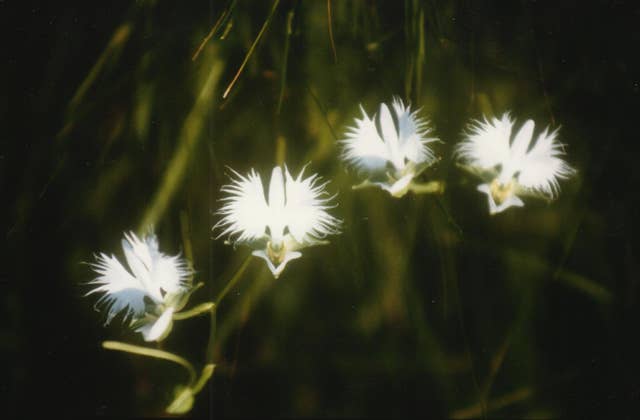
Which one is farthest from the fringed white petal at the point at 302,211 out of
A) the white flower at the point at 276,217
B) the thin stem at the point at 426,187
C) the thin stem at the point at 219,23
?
the thin stem at the point at 219,23

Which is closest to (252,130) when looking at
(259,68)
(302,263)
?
(259,68)

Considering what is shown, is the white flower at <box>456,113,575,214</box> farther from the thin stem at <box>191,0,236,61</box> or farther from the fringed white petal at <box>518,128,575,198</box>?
the thin stem at <box>191,0,236,61</box>

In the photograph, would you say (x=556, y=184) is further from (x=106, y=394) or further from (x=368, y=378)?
(x=106, y=394)

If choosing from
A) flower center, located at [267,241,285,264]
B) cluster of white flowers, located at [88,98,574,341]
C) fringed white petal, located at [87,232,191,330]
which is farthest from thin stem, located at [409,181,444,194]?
fringed white petal, located at [87,232,191,330]

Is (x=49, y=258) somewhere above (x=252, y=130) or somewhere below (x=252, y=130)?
below

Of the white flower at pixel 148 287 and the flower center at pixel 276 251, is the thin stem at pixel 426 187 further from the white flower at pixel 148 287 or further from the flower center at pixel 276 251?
the white flower at pixel 148 287

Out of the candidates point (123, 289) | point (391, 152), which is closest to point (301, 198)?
point (391, 152)
